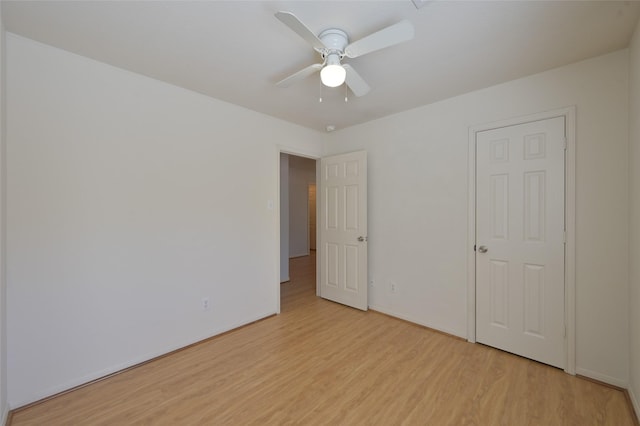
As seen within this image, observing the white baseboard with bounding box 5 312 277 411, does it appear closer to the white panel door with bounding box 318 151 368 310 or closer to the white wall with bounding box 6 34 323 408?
the white wall with bounding box 6 34 323 408

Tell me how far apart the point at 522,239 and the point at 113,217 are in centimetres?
347

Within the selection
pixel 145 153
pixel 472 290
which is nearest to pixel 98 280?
pixel 145 153

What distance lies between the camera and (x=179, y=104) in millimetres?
2555

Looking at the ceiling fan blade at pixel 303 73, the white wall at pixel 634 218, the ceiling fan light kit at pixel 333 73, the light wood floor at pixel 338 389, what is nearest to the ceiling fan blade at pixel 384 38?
the ceiling fan light kit at pixel 333 73

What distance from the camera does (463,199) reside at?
A: 2732 mm

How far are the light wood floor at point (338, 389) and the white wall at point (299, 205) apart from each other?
15.7 ft

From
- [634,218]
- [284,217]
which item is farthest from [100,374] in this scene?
[634,218]

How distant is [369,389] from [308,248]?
19.5ft

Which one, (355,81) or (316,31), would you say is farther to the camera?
(355,81)

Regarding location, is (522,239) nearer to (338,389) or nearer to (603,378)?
(603,378)

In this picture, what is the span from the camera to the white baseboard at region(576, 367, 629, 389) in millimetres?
1966

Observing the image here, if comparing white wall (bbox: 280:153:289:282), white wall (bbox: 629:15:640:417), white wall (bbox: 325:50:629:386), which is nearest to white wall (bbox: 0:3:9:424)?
white wall (bbox: 325:50:629:386)

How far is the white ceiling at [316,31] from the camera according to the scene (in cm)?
156

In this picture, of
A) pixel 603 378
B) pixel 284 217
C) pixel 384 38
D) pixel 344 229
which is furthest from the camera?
pixel 284 217
